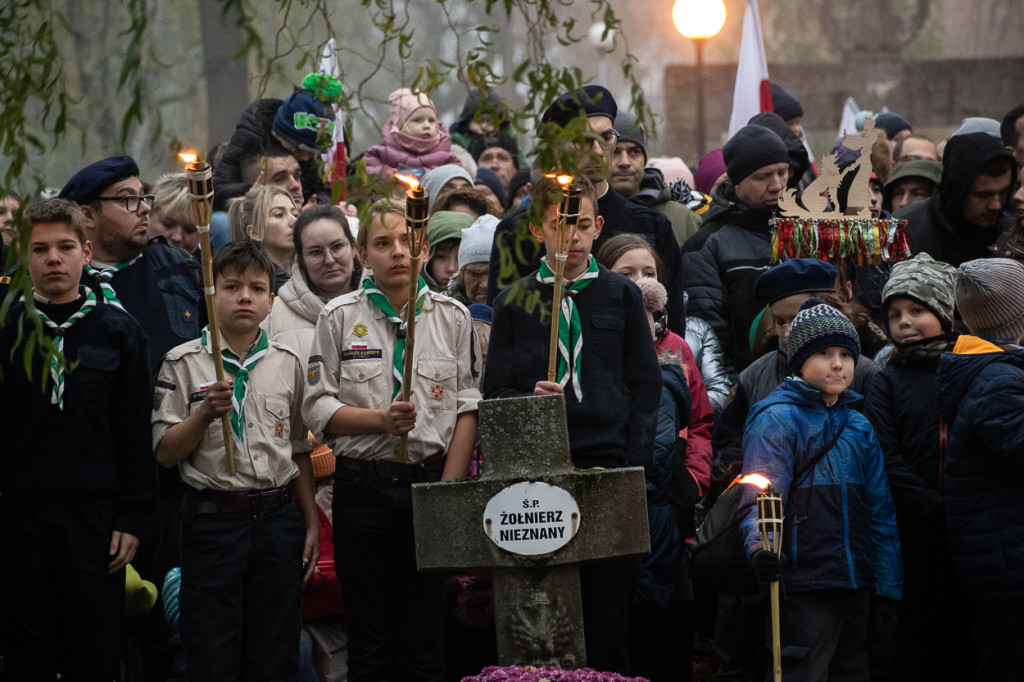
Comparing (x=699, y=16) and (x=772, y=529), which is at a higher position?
(x=699, y=16)

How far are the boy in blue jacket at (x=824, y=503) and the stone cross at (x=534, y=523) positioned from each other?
3.53 feet

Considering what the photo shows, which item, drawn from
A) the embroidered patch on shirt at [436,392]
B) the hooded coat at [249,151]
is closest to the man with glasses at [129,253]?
the embroidered patch on shirt at [436,392]

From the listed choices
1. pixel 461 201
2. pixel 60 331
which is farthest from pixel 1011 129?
pixel 60 331

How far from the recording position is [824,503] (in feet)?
18.6

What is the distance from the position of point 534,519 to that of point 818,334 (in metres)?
1.93

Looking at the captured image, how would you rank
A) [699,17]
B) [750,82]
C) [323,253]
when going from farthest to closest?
[699,17] → [750,82] → [323,253]

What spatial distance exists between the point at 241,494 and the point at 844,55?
1724 centimetres

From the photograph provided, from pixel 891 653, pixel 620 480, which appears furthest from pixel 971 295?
pixel 620 480

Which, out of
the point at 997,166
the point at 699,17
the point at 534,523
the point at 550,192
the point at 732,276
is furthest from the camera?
the point at 699,17

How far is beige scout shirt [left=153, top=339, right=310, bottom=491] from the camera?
17.6ft

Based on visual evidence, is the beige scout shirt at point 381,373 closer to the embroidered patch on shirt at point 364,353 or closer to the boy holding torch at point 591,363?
the embroidered patch on shirt at point 364,353

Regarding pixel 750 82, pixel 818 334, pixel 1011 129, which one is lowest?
pixel 818 334

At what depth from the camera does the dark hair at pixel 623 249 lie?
6.58 metres

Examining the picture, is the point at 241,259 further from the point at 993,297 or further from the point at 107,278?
the point at 993,297
